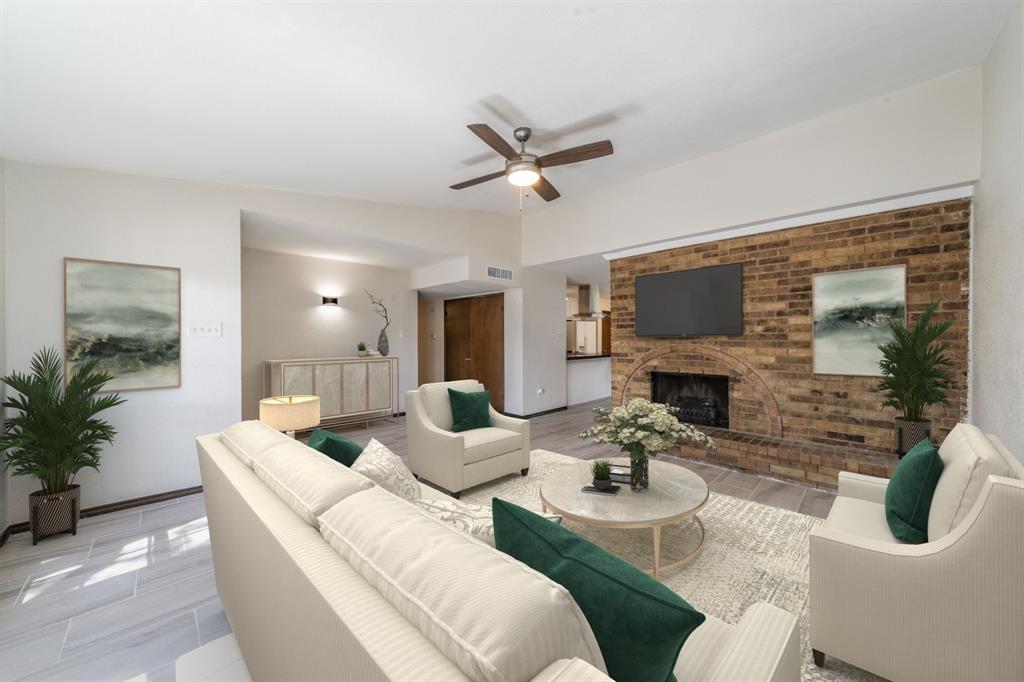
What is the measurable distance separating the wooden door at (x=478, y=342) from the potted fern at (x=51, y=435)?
15.3 feet

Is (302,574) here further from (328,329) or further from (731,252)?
(328,329)

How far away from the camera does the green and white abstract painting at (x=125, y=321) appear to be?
2930 mm

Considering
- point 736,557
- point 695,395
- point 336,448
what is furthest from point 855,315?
point 336,448

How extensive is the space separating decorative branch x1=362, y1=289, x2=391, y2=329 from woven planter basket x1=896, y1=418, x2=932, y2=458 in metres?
5.97

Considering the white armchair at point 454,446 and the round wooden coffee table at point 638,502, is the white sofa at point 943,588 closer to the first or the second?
the round wooden coffee table at point 638,502

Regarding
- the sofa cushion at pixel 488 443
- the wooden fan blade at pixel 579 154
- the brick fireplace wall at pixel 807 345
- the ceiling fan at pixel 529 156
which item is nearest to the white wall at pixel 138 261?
the sofa cushion at pixel 488 443

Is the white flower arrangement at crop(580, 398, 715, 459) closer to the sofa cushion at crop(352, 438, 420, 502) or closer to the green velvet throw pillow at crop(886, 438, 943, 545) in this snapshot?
the green velvet throw pillow at crop(886, 438, 943, 545)

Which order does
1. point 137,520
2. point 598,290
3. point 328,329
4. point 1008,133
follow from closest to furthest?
point 1008,133 < point 137,520 < point 328,329 < point 598,290

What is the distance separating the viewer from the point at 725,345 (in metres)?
4.30

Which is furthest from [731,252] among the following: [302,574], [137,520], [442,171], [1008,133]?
[137,520]

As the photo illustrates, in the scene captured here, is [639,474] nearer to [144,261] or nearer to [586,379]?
[144,261]

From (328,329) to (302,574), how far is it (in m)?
Result: 5.46

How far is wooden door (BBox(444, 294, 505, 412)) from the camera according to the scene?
21.7ft

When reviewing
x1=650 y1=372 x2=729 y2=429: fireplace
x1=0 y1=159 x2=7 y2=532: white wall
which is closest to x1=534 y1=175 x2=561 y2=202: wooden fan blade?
x1=650 y1=372 x2=729 y2=429: fireplace
